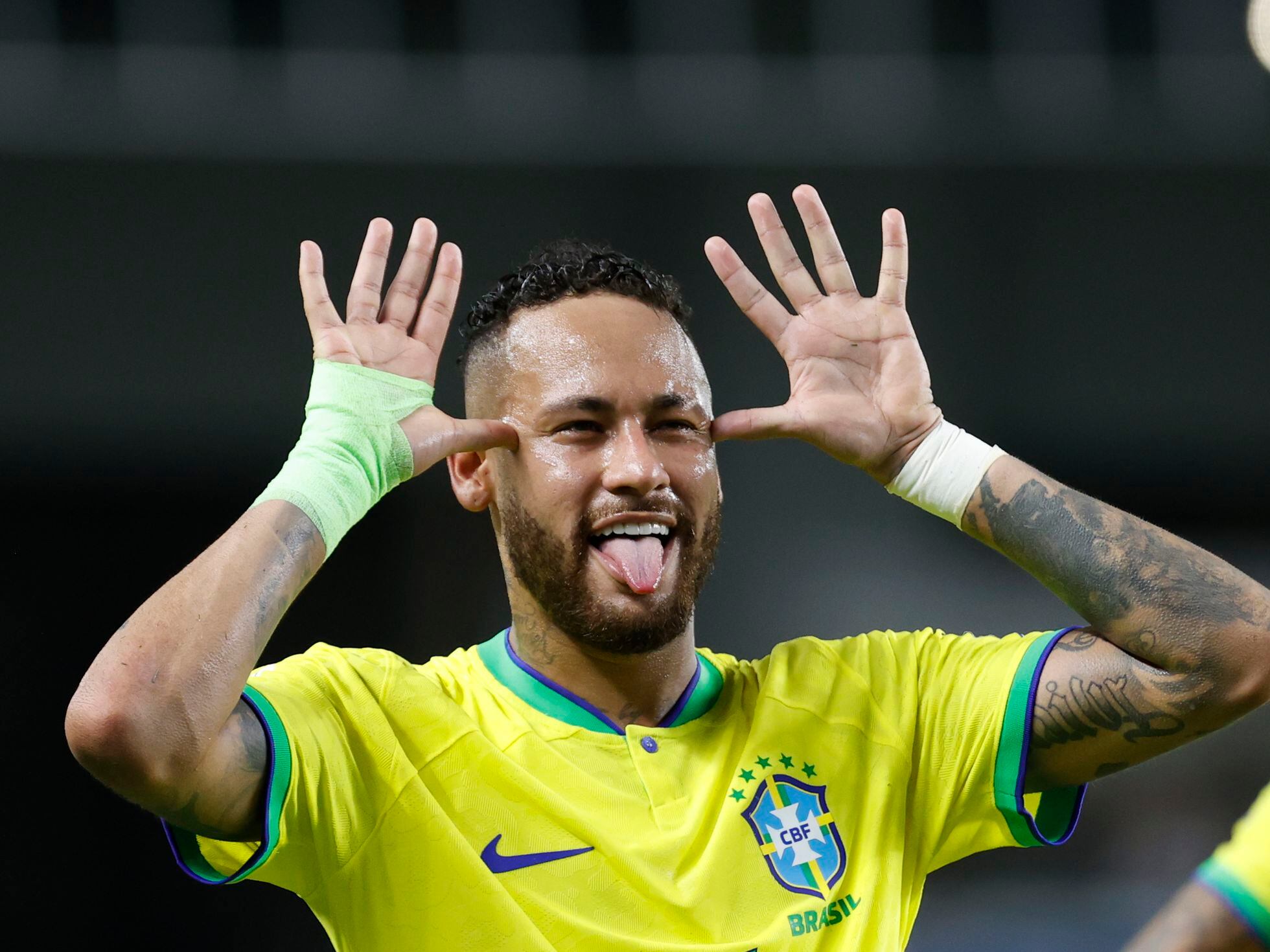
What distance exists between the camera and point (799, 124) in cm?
514

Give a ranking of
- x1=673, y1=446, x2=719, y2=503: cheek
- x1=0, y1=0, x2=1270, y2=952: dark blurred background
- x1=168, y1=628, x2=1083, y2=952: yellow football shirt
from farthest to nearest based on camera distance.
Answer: x1=0, y1=0, x2=1270, y2=952: dark blurred background < x1=673, y1=446, x2=719, y2=503: cheek < x1=168, y1=628, x2=1083, y2=952: yellow football shirt

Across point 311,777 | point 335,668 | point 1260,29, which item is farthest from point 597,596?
point 1260,29

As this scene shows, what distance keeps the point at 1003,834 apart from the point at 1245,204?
153 inches

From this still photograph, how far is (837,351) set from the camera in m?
2.39

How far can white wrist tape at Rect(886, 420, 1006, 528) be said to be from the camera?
2.23 meters

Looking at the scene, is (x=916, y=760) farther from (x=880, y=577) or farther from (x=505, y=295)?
(x=880, y=577)

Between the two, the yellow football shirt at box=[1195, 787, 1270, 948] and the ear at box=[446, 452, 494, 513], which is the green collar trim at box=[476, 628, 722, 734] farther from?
the yellow football shirt at box=[1195, 787, 1270, 948]

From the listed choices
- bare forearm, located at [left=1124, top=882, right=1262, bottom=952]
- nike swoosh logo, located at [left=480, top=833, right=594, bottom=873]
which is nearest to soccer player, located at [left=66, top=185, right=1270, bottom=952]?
nike swoosh logo, located at [left=480, top=833, right=594, bottom=873]

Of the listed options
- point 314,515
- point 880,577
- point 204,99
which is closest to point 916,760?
point 314,515

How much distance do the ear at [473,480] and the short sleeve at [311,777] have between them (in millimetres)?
467

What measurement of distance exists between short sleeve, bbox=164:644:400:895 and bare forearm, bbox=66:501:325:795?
Answer: 0.12 m

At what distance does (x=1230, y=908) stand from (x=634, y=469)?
4.34 feet

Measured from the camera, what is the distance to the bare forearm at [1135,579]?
79.1 inches

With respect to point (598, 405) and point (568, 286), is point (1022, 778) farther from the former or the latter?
point (568, 286)
